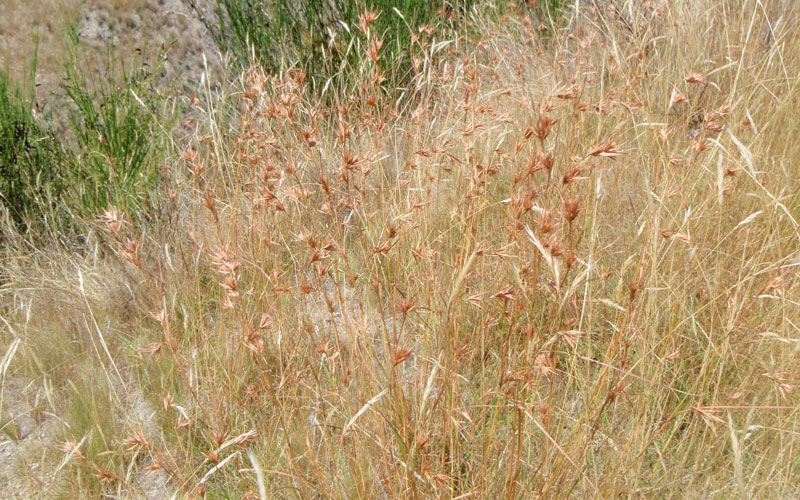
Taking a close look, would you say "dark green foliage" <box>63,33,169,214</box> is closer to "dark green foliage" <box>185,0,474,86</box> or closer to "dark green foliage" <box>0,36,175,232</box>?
"dark green foliage" <box>0,36,175,232</box>

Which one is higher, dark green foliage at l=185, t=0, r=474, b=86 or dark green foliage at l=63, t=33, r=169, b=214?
dark green foliage at l=185, t=0, r=474, b=86

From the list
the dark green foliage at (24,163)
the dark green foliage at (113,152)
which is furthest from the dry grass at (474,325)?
the dark green foliage at (24,163)

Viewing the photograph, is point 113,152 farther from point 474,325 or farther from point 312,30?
point 474,325

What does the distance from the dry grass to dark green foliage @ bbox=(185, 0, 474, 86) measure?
2.61 ft

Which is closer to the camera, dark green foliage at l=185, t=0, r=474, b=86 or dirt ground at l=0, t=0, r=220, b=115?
dark green foliage at l=185, t=0, r=474, b=86

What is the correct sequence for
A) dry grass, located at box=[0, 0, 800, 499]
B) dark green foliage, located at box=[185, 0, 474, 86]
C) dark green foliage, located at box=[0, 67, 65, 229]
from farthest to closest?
dark green foliage, located at box=[185, 0, 474, 86], dark green foliage, located at box=[0, 67, 65, 229], dry grass, located at box=[0, 0, 800, 499]

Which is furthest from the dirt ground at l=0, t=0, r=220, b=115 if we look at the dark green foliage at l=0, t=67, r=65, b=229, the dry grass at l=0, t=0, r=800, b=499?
the dry grass at l=0, t=0, r=800, b=499

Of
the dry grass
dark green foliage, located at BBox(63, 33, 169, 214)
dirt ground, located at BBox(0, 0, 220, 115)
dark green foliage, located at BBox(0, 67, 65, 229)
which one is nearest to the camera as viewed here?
the dry grass

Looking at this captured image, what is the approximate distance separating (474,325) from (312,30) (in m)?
2.33

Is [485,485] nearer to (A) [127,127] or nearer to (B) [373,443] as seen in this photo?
(B) [373,443]

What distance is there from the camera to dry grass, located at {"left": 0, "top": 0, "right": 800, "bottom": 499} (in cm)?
109

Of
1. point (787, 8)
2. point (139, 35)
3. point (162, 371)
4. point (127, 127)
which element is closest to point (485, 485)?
point (162, 371)

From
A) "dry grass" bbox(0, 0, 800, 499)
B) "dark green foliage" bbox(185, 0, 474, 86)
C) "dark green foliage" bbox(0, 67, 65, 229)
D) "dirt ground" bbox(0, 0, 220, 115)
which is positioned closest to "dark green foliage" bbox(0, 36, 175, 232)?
"dark green foliage" bbox(0, 67, 65, 229)

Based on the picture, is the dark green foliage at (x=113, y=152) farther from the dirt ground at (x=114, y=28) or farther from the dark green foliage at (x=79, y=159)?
the dirt ground at (x=114, y=28)
